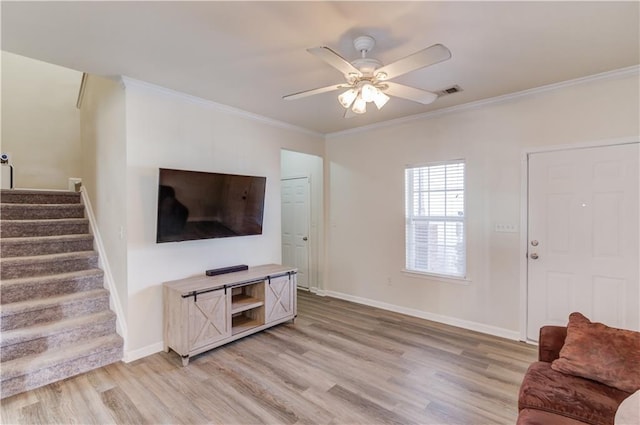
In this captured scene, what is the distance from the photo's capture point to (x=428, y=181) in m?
3.94

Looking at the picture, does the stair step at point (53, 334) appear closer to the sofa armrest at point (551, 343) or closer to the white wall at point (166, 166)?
the white wall at point (166, 166)

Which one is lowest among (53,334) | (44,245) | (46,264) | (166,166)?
(53,334)

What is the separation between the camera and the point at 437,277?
3.83 meters

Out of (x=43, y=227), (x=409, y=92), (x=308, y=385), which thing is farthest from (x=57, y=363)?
(x=409, y=92)

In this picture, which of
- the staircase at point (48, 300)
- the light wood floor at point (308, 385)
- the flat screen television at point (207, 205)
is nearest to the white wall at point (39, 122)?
the staircase at point (48, 300)

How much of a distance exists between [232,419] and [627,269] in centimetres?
347

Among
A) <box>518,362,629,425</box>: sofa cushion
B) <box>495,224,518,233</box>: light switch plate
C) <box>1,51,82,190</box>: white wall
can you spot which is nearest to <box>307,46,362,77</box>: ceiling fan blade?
<box>518,362,629,425</box>: sofa cushion

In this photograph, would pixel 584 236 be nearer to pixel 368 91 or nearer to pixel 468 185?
pixel 468 185

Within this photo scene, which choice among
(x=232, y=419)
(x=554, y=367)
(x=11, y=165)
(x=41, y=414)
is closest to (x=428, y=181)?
(x=554, y=367)

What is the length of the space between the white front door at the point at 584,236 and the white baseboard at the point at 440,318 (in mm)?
236

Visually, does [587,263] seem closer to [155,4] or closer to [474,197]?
[474,197]

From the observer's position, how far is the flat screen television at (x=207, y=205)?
294 centimetres

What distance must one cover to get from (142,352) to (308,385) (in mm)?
1666

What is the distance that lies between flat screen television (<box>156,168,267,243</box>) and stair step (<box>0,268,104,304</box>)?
40.4 inches
